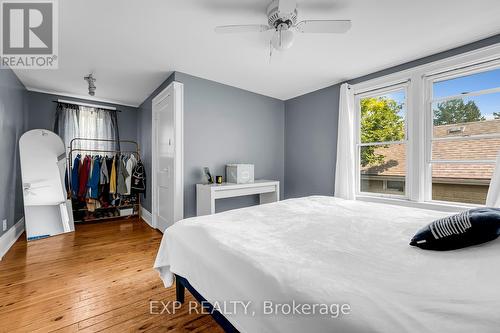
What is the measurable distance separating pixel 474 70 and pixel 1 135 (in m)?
5.24

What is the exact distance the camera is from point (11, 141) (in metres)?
2.85

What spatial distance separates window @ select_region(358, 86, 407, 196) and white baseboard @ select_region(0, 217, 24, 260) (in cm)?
451

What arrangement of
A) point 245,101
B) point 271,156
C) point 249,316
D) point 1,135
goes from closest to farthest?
point 249,316 → point 1,135 → point 245,101 → point 271,156

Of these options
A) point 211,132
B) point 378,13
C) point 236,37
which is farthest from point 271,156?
point 378,13

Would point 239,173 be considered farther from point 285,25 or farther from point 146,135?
point 146,135

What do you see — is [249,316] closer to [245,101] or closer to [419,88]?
[419,88]

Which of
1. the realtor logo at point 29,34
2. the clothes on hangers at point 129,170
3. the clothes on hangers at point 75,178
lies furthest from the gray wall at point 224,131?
the realtor logo at point 29,34

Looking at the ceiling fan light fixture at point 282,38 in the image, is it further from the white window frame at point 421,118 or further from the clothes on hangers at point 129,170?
the clothes on hangers at point 129,170

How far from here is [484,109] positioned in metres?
2.23

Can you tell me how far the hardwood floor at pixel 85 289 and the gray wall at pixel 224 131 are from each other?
39.0 inches

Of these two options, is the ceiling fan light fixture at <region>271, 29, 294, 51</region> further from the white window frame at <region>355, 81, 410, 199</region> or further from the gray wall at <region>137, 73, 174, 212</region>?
the gray wall at <region>137, 73, 174, 212</region>

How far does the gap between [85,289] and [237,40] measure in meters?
2.66

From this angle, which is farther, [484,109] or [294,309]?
[484,109]

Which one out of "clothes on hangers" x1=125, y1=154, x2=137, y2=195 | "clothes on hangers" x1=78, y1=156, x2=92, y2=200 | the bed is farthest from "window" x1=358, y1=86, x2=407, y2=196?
"clothes on hangers" x1=78, y1=156, x2=92, y2=200
